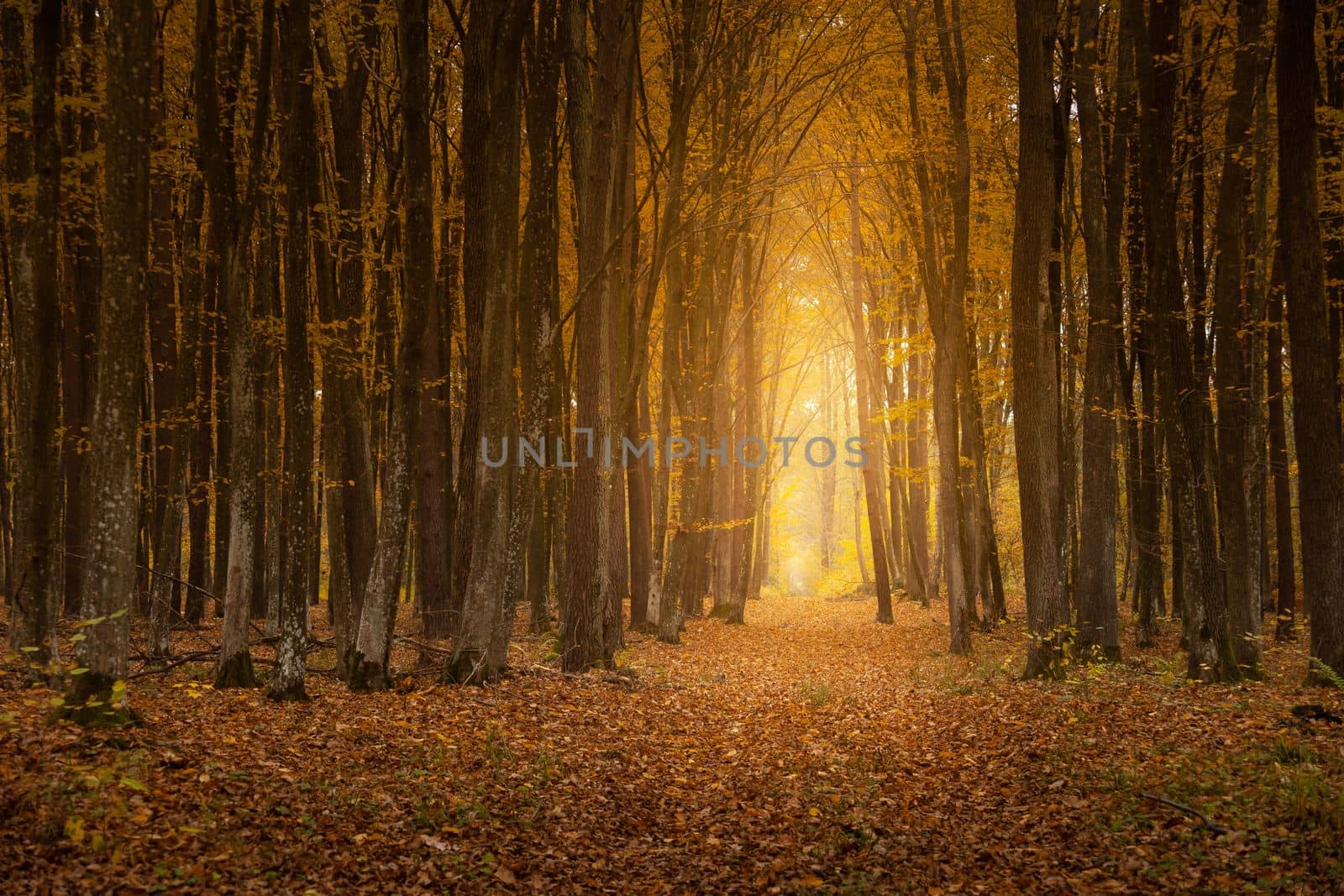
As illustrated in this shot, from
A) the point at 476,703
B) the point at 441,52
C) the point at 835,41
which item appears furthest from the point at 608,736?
the point at 835,41

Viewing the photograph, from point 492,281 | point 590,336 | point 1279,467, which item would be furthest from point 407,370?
→ point 1279,467

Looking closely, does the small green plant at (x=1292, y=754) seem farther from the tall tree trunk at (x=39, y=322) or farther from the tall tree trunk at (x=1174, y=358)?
the tall tree trunk at (x=39, y=322)

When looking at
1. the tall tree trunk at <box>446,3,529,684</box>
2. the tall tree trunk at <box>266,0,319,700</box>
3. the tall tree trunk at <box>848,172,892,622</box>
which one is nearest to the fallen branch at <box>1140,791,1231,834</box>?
the tall tree trunk at <box>446,3,529,684</box>

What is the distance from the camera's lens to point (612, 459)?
12.8 meters

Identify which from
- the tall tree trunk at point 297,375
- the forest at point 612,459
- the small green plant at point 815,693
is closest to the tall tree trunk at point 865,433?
the forest at point 612,459

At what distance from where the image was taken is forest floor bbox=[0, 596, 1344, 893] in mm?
5043

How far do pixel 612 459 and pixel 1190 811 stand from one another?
28.1 ft

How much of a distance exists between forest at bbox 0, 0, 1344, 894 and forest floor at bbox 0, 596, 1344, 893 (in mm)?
47

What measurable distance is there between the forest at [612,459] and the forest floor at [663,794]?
0.05 metres

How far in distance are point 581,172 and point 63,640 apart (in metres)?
9.79

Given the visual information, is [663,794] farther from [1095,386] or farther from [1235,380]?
[1095,386]

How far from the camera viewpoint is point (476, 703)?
944cm

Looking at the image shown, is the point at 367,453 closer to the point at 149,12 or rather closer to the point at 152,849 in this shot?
the point at 149,12

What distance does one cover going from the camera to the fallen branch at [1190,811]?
18.1ft
